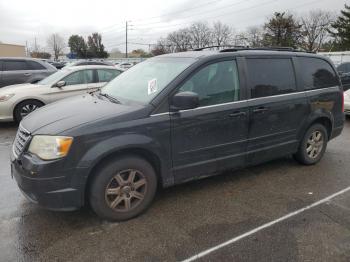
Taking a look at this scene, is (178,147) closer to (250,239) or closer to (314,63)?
(250,239)

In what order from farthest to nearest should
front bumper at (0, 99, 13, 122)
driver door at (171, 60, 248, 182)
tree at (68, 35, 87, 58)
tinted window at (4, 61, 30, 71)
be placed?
tree at (68, 35, 87, 58) → tinted window at (4, 61, 30, 71) → front bumper at (0, 99, 13, 122) → driver door at (171, 60, 248, 182)

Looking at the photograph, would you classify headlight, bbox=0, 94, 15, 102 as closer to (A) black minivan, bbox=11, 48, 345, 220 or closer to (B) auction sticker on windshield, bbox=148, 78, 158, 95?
(A) black minivan, bbox=11, 48, 345, 220

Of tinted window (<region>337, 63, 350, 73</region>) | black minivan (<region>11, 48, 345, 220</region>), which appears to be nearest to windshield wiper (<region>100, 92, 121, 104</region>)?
black minivan (<region>11, 48, 345, 220</region>)

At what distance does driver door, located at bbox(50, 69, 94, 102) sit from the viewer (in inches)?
313

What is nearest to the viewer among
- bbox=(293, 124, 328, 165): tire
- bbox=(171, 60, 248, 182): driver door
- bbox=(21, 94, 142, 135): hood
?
bbox=(21, 94, 142, 135): hood

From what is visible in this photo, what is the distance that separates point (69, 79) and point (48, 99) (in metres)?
0.72

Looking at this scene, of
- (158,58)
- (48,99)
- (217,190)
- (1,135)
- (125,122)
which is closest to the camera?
(125,122)

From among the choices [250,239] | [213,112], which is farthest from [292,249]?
[213,112]

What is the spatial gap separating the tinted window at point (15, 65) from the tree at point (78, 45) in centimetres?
7531

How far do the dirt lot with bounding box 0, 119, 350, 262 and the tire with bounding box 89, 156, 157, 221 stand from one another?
0.45 ft

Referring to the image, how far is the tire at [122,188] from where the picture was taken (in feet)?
10.6

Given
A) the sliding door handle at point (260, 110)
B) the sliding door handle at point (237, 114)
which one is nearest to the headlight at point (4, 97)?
the sliding door handle at point (237, 114)

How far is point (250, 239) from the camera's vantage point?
3121mm

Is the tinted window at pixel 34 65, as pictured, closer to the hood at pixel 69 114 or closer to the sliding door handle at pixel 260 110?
the hood at pixel 69 114
